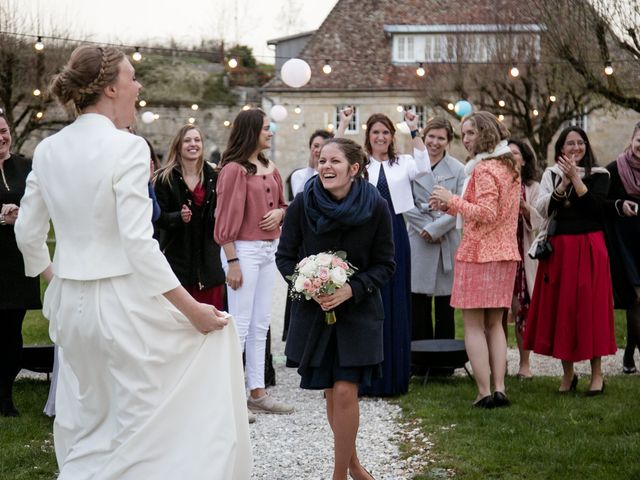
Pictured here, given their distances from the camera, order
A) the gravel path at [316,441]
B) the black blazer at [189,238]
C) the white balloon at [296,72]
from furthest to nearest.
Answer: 1. the white balloon at [296,72]
2. the black blazer at [189,238]
3. the gravel path at [316,441]

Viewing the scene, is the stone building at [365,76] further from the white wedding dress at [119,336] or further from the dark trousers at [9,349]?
the white wedding dress at [119,336]

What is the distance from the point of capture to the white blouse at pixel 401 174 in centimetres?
830

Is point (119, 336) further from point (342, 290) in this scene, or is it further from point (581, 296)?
point (581, 296)

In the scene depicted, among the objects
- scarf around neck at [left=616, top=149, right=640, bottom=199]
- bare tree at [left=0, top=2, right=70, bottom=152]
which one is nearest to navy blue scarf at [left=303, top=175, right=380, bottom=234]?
scarf around neck at [left=616, top=149, right=640, bottom=199]

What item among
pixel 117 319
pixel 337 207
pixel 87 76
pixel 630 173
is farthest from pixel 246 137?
pixel 117 319

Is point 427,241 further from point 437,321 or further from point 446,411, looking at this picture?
point 446,411

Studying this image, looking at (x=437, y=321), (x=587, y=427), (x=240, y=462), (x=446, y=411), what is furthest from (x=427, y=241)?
(x=240, y=462)

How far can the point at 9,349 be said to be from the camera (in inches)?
294

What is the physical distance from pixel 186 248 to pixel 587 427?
11.7ft

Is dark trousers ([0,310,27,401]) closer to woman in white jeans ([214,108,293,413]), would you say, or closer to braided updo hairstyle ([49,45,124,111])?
woman in white jeans ([214,108,293,413])

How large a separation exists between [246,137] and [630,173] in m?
3.64

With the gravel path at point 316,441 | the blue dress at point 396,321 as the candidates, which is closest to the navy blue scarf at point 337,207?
the gravel path at point 316,441

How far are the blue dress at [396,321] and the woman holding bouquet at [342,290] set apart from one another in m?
2.55

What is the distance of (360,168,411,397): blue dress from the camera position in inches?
316
